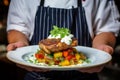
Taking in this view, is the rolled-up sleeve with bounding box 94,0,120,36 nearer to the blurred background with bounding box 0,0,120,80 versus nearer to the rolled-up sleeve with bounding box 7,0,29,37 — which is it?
the rolled-up sleeve with bounding box 7,0,29,37

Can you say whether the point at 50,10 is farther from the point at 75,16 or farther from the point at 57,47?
the point at 57,47

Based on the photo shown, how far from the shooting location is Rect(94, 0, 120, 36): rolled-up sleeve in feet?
7.07

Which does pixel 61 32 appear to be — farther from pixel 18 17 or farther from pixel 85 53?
pixel 18 17

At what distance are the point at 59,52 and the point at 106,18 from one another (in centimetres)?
54

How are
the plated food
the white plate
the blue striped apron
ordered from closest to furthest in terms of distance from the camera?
the white plate → the plated food → the blue striped apron

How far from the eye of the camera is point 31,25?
218 cm

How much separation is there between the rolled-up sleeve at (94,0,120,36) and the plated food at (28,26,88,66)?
13.4 inches

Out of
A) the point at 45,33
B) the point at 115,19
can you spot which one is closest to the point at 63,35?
the point at 45,33

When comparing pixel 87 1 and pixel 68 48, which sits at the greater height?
pixel 87 1

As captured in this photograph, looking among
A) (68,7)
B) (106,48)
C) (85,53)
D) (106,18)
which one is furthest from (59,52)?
(106,18)

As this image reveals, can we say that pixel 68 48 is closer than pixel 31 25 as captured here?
Yes

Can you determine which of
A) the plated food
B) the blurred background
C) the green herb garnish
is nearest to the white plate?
the plated food

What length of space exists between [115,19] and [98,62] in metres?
0.66

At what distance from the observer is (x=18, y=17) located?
7.16ft
